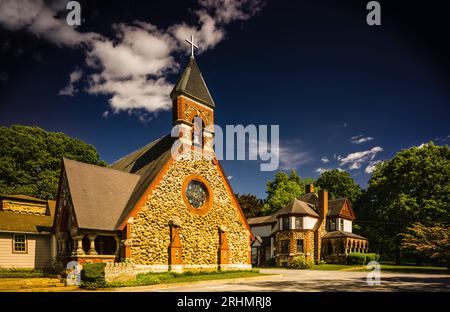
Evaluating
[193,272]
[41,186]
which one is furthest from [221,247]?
[41,186]

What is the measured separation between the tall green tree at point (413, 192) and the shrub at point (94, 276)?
3586 cm

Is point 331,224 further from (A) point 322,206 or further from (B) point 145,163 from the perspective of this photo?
(B) point 145,163

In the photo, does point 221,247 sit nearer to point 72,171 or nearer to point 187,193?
point 187,193

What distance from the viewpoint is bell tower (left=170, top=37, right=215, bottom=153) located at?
26656 millimetres

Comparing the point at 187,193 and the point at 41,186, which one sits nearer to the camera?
the point at 187,193

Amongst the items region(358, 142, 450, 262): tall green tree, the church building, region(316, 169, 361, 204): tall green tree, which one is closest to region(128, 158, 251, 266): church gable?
the church building

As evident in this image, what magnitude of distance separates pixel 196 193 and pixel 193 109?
22.1ft

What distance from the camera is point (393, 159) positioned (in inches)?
1997

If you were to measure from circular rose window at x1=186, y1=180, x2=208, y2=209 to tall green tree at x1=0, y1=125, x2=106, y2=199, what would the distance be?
2544 centimetres

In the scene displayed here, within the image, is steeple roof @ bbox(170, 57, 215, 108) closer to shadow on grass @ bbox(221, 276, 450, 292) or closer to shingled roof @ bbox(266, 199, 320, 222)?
shadow on grass @ bbox(221, 276, 450, 292)

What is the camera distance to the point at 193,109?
27.5 metres

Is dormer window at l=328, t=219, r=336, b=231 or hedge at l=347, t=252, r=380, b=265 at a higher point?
dormer window at l=328, t=219, r=336, b=231

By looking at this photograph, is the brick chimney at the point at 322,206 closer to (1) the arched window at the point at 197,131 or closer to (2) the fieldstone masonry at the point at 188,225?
(2) the fieldstone masonry at the point at 188,225

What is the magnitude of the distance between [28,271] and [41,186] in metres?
23.8
